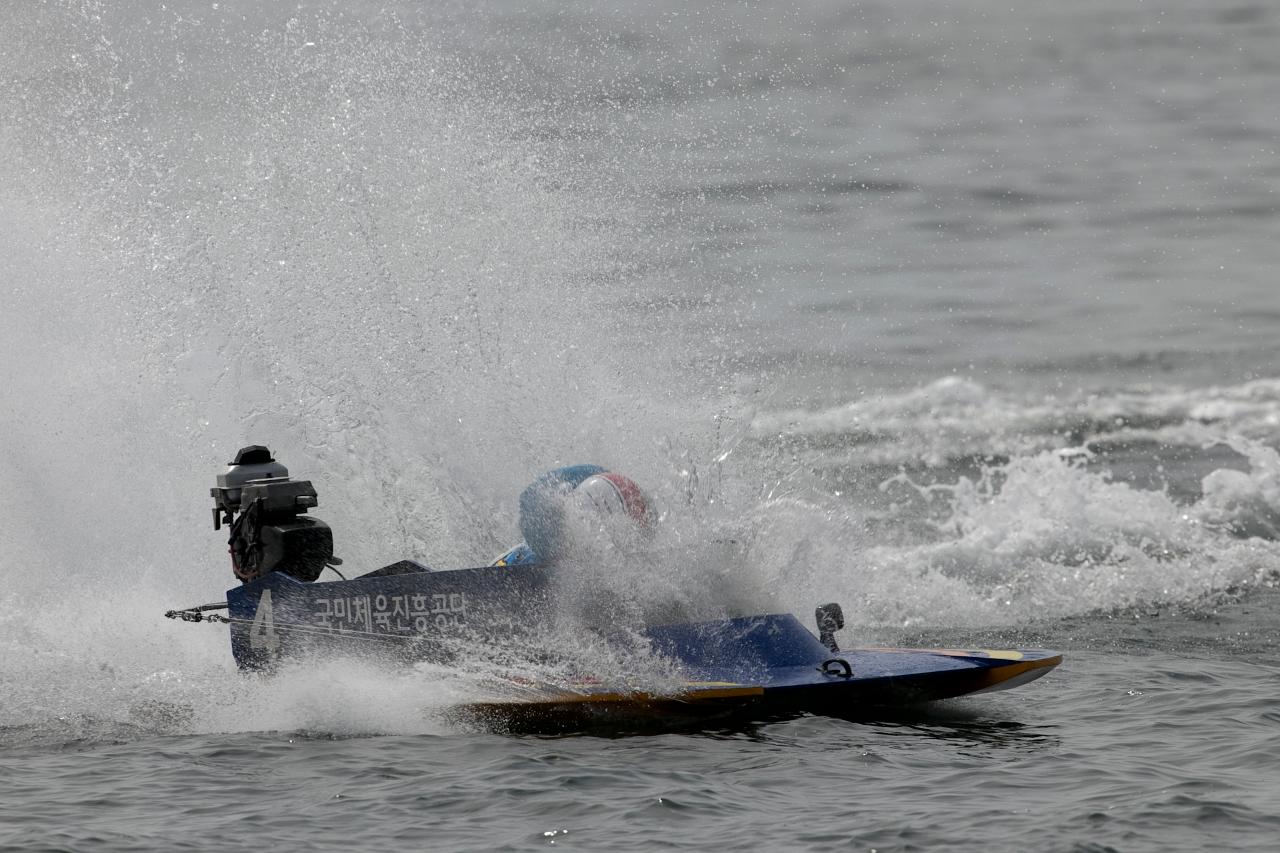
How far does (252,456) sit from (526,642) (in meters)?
2.39

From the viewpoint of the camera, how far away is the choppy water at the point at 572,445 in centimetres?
677

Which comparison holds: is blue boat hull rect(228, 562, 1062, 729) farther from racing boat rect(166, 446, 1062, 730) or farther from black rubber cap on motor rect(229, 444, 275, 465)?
black rubber cap on motor rect(229, 444, 275, 465)

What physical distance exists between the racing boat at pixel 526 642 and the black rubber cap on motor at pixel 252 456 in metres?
0.22

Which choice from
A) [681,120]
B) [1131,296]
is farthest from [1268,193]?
[681,120]

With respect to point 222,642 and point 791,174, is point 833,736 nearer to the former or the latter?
point 222,642

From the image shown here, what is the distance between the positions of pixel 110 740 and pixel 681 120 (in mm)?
24885

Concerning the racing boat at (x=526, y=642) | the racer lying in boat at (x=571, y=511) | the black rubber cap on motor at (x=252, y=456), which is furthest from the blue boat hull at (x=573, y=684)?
the black rubber cap on motor at (x=252, y=456)

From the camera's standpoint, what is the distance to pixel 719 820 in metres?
6.27

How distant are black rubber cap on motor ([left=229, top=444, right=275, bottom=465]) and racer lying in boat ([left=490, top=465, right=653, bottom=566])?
73.1 inches

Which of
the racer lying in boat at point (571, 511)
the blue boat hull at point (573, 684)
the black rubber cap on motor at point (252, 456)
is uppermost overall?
the black rubber cap on motor at point (252, 456)

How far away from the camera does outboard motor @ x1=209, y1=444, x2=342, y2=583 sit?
918 centimetres

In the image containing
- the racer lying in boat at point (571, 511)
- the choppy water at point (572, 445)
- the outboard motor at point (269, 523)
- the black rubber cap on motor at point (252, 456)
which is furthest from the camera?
the black rubber cap on motor at point (252, 456)

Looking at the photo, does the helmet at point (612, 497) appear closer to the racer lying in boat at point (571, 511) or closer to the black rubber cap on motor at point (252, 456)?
the racer lying in boat at point (571, 511)

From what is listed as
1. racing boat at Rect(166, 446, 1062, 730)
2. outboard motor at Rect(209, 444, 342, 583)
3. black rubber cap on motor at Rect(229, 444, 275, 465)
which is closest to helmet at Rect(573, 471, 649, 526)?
racing boat at Rect(166, 446, 1062, 730)
